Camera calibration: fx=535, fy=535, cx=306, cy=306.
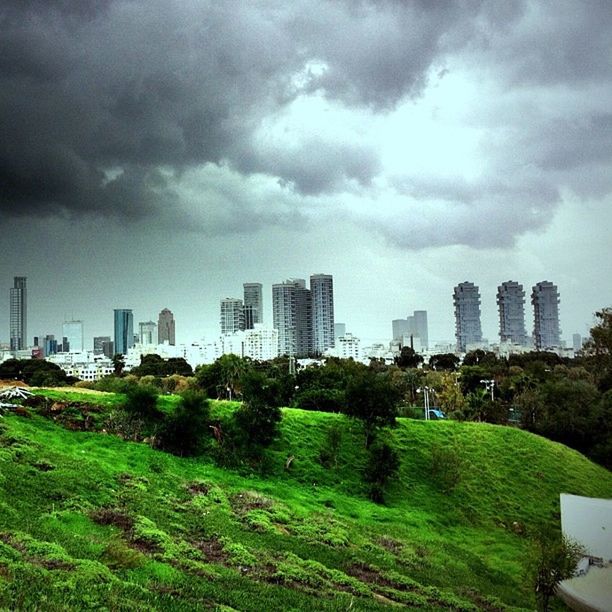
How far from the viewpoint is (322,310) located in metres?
175

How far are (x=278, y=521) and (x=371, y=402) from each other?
1132cm

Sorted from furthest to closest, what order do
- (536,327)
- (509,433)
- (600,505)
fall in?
(536,327)
(509,433)
(600,505)

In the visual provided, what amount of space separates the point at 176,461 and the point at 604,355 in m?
37.5

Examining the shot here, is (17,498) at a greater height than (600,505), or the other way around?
(17,498)

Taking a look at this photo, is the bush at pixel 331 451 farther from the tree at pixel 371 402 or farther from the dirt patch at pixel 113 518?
the dirt patch at pixel 113 518

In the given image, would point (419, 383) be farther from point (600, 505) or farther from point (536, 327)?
point (536, 327)

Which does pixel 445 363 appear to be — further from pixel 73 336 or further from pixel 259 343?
pixel 73 336

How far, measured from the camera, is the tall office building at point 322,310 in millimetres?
170250

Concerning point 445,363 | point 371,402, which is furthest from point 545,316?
point 371,402

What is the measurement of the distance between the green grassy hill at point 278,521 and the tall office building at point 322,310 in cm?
13759

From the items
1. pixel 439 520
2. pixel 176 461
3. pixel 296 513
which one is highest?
pixel 176 461

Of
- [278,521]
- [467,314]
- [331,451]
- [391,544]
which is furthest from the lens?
[467,314]

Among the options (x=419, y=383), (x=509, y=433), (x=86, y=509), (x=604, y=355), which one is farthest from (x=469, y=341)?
(x=86, y=509)

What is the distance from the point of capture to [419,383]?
210 feet
